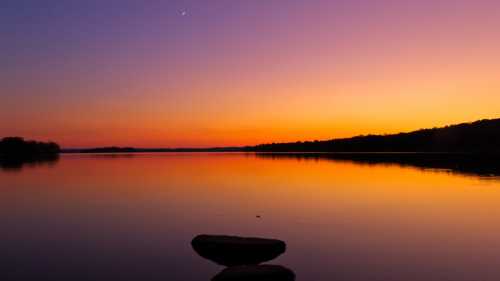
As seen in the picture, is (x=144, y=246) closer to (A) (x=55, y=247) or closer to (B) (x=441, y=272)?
(A) (x=55, y=247)

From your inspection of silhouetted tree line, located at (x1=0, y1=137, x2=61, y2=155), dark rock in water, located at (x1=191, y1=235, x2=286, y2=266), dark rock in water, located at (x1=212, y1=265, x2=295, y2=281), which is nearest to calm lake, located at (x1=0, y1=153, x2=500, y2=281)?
dark rock in water, located at (x1=191, y1=235, x2=286, y2=266)

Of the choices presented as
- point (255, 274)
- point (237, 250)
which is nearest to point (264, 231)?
point (237, 250)

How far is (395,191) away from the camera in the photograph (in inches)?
1465

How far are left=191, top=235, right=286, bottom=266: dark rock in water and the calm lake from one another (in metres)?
0.42

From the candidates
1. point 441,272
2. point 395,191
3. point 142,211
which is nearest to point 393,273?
point 441,272

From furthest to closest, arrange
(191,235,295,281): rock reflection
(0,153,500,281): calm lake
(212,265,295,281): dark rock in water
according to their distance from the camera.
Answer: (0,153,500,281): calm lake, (191,235,295,281): rock reflection, (212,265,295,281): dark rock in water

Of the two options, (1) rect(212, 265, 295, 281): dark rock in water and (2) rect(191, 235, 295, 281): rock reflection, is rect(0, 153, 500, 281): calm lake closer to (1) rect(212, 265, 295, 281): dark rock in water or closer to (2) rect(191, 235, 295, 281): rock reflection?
(2) rect(191, 235, 295, 281): rock reflection

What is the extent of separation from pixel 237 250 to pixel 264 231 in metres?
6.36

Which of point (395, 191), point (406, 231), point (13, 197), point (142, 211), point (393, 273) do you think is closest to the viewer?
point (393, 273)

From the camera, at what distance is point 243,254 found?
1404 centimetres

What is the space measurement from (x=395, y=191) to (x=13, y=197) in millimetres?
34473

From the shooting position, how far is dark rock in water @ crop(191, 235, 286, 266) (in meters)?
14.1

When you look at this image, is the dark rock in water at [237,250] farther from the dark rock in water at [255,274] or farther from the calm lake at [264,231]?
the dark rock in water at [255,274]

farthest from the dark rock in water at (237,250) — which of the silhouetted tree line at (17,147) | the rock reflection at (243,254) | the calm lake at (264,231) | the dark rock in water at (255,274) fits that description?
the silhouetted tree line at (17,147)
